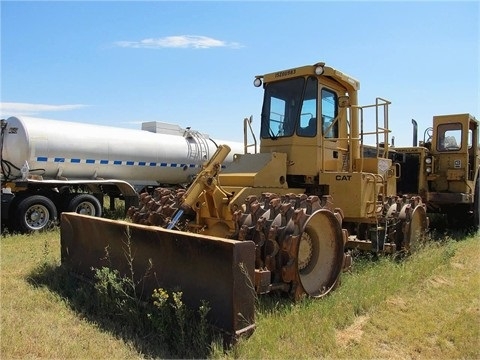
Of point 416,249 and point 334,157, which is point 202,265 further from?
point 416,249

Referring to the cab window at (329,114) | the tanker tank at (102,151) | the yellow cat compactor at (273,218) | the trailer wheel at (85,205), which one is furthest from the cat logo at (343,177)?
the tanker tank at (102,151)

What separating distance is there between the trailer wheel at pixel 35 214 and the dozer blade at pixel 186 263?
5121 mm

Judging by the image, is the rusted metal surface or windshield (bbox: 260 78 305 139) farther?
windshield (bbox: 260 78 305 139)

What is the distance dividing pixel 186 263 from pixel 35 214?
23.7ft

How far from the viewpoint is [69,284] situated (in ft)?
17.6

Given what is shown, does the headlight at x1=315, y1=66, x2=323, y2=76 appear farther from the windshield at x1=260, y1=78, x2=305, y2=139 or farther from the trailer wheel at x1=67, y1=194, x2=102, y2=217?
the trailer wheel at x1=67, y1=194, x2=102, y2=217

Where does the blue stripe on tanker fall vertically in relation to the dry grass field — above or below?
above

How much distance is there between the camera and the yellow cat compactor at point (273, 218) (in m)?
3.98

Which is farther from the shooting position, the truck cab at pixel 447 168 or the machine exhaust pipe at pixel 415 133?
the machine exhaust pipe at pixel 415 133

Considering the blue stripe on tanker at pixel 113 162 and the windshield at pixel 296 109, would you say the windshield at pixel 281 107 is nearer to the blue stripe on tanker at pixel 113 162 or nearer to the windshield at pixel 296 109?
the windshield at pixel 296 109

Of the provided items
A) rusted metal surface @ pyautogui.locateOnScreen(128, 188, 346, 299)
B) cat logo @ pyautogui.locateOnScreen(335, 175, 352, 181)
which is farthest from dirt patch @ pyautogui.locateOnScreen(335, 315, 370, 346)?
cat logo @ pyautogui.locateOnScreen(335, 175, 352, 181)

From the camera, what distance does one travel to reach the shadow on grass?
3.71 meters

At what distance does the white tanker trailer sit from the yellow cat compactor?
4.86 m

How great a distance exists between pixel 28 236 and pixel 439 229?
9.54 metres
